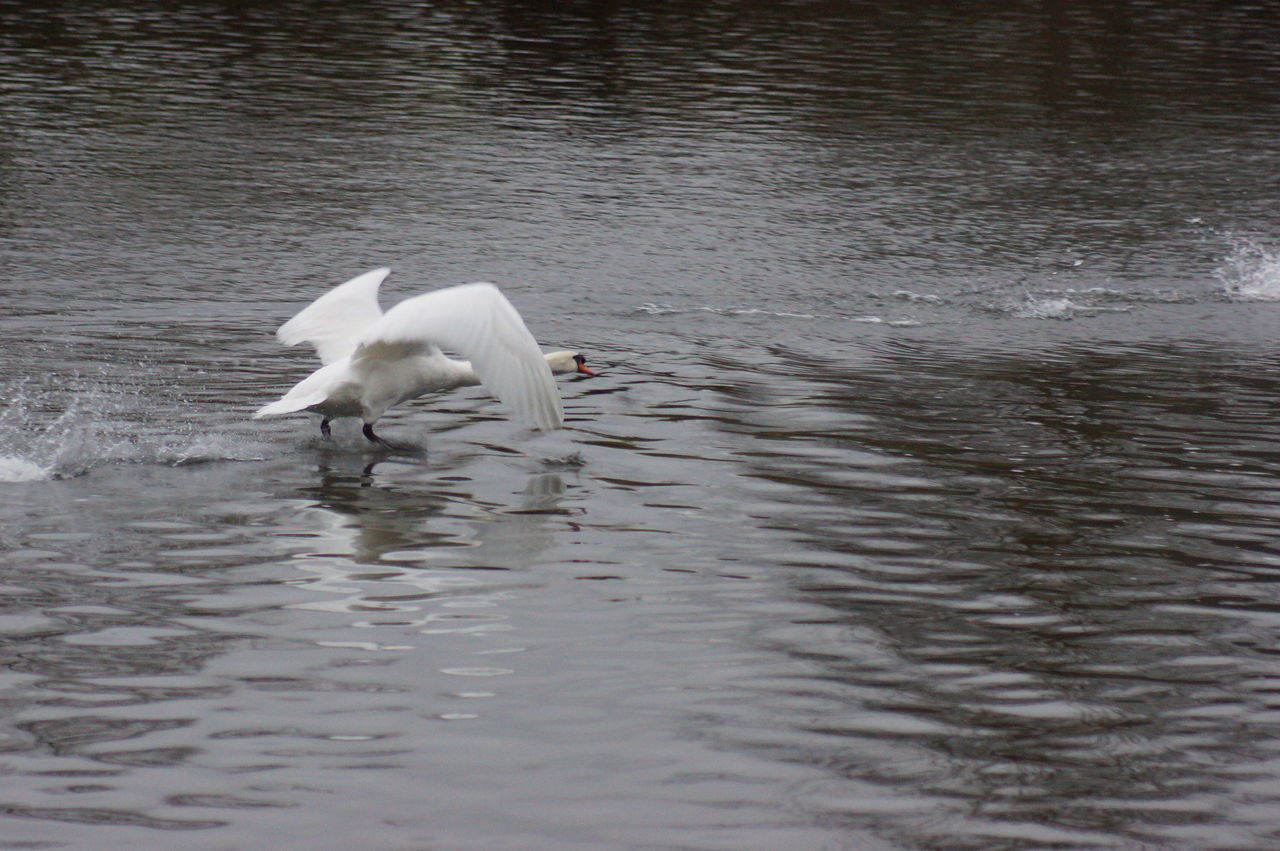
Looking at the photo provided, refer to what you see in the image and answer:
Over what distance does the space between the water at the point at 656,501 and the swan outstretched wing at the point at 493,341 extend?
41cm

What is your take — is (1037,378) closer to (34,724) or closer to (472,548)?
(472,548)

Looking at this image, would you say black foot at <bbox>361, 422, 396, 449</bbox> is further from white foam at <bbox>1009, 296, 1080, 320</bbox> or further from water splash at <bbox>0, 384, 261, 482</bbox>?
white foam at <bbox>1009, 296, 1080, 320</bbox>

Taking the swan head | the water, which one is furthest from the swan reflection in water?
the swan head

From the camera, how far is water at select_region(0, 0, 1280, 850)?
525 centimetres

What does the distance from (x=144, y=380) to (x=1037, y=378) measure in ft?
18.3

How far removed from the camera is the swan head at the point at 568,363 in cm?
986

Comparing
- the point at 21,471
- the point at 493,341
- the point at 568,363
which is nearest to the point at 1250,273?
the point at 568,363

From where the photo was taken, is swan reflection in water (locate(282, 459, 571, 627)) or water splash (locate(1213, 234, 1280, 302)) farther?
water splash (locate(1213, 234, 1280, 302))

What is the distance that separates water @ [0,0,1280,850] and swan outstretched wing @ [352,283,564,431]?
0.41 metres

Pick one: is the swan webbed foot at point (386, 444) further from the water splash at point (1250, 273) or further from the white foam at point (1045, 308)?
the water splash at point (1250, 273)

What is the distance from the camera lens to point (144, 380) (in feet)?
33.2

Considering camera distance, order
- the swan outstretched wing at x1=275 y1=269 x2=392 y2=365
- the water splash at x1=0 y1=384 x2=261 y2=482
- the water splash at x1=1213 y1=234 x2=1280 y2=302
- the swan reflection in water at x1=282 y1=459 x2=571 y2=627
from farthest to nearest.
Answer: the water splash at x1=1213 y1=234 x2=1280 y2=302 → the swan outstretched wing at x1=275 y1=269 x2=392 y2=365 → the water splash at x1=0 y1=384 x2=261 y2=482 → the swan reflection in water at x1=282 y1=459 x2=571 y2=627

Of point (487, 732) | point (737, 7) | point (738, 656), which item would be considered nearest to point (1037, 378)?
point (738, 656)

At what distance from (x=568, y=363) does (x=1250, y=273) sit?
24.2 ft
